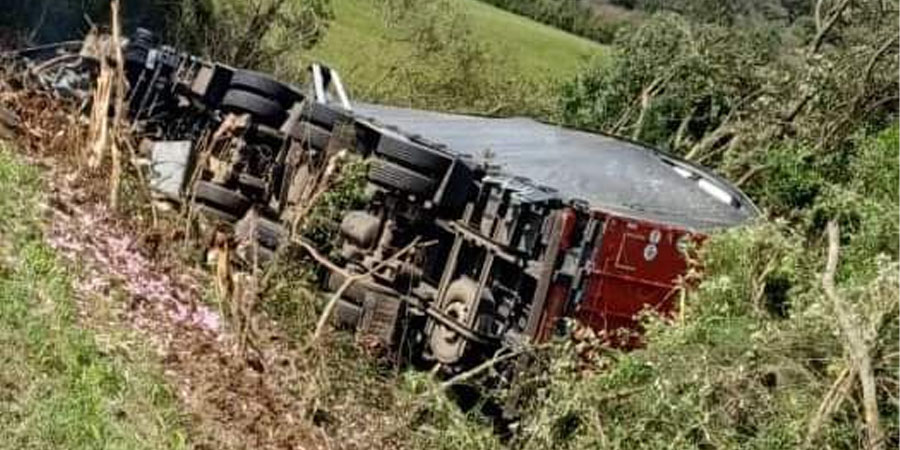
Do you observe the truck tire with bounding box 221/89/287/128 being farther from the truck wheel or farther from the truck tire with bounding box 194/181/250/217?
the truck wheel

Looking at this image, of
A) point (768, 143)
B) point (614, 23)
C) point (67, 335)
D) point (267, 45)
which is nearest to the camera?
point (67, 335)

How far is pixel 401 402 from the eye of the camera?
6.64m

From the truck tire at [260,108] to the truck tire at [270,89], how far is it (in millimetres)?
32

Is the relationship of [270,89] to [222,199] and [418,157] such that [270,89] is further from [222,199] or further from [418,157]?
[418,157]

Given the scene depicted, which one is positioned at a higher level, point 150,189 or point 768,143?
point 768,143

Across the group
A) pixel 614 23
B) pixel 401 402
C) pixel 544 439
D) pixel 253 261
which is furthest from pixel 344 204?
pixel 614 23

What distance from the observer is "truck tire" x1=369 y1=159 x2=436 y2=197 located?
733 cm

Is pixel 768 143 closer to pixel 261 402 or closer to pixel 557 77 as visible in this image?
pixel 557 77

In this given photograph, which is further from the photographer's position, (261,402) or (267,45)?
(267,45)

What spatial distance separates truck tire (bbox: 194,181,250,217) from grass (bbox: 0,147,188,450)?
5.40ft

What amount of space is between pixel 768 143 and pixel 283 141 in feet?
19.9

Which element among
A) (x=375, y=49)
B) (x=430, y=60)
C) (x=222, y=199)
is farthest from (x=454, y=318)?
(x=375, y=49)

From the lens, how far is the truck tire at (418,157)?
24.0 ft

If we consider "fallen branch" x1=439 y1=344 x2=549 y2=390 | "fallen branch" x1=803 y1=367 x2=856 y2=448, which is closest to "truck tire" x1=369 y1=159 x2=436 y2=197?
"fallen branch" x1=439 y1=344 x2=549 y2=390
